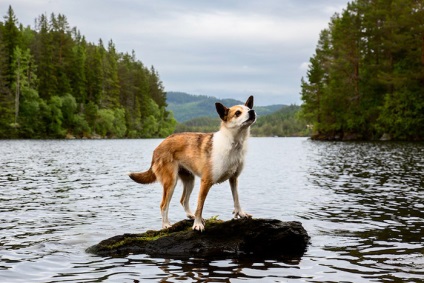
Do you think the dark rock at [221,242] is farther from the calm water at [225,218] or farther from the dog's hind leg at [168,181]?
the dog's hind leg at [168,181]

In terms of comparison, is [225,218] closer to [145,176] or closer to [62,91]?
[145,176]

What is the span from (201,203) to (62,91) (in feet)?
349

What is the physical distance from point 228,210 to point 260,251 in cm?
631

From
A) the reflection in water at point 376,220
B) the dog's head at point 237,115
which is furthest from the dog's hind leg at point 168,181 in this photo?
the reflection in water at point 376,220

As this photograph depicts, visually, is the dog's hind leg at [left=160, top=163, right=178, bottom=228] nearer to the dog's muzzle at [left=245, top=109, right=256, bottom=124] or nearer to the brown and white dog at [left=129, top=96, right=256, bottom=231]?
the brown and white dog at [left=129, top=96, right=256, bottom=231]

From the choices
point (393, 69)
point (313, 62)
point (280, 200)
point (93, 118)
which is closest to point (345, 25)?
point (393, 69)

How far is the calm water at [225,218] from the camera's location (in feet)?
28.4

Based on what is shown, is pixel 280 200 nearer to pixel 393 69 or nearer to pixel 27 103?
pixel 393 69

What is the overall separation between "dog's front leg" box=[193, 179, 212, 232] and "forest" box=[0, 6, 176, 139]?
3368 inches

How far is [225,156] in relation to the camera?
9523 millimetres

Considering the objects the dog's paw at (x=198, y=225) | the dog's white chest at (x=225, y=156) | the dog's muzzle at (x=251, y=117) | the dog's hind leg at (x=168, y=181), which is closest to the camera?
the dog's muzzle at (x=251, y=117)

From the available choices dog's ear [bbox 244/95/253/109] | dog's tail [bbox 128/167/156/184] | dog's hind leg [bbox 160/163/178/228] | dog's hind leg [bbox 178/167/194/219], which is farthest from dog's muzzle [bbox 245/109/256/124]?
dog's tail [bbox 128/167/156/184]

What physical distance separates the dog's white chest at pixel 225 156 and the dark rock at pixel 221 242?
1.36 metres

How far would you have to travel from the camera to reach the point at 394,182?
2389 centimetres
